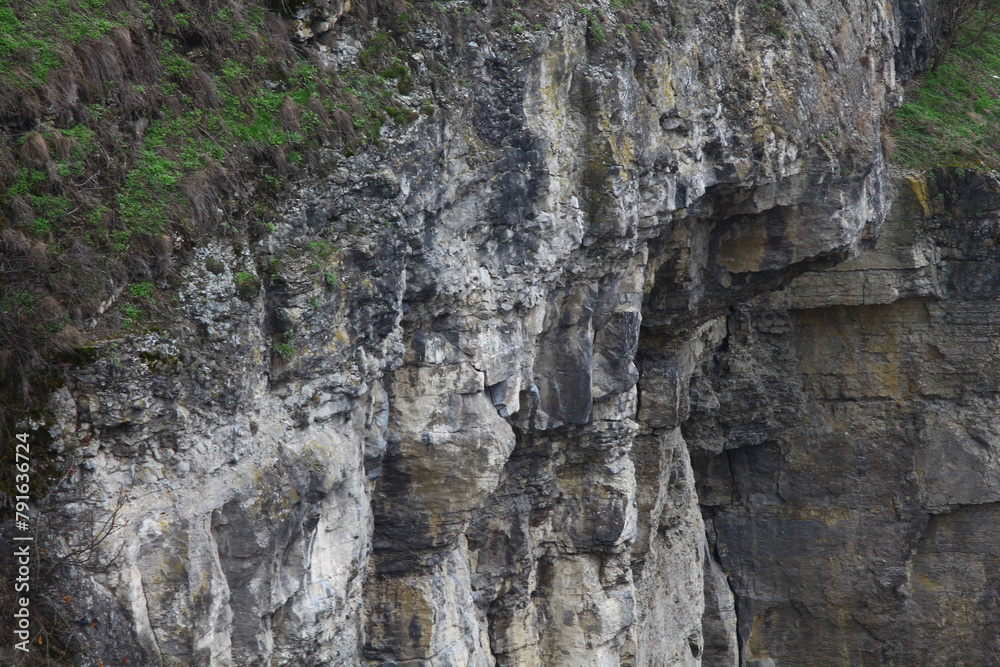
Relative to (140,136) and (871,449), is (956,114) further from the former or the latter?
(140,136)

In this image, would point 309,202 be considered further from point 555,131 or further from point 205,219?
point 555,131

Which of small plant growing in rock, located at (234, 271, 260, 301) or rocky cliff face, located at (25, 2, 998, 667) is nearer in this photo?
rocky cliff face, located at (25, 2, 998, 667)

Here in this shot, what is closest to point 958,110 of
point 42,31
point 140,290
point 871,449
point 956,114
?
point 956,114

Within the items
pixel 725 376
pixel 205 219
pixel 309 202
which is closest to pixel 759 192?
pixel 725 376

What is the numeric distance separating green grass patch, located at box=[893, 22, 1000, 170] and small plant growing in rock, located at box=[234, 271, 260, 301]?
16.1 meters

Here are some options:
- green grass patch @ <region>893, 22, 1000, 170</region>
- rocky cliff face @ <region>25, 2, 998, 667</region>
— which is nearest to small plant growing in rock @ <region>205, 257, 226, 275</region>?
rocky cliff face @ <region>25, 2, 998, 667</region>

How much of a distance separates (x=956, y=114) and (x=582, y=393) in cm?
1348

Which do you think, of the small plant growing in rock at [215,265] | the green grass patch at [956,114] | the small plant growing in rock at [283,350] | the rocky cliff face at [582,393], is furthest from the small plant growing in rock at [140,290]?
the green grass patch at [956,114]

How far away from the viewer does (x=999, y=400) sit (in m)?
21.0

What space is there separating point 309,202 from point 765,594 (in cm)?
1685

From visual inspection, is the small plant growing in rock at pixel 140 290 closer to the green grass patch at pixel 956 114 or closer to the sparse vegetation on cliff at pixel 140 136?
the sparse vegetation on cliff at pixel 140 136

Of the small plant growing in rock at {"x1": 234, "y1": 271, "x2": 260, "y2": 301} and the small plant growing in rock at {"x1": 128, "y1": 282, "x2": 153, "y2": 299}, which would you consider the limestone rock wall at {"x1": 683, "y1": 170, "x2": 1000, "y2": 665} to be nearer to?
the small plant growing in rock at {"x1": 234, "y1": 271, "x2": 260, "y2": 301}

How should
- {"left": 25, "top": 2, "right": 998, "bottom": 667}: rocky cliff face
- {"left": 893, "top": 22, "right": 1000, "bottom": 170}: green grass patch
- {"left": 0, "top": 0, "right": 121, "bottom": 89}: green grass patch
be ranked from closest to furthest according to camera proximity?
{"left": 25, "top": 2, "right": 998, "bottom": 667}: rocky cliff face, {"left": 0, "top": 0, "right": 121, "bottom": 89}: green grass patch, {"left": 893, "top": 22, "right": 1000, "bottom": 170}: green grass patch

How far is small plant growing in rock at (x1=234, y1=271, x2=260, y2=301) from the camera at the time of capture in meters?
8.83
